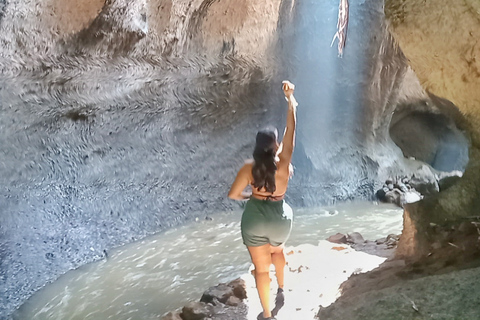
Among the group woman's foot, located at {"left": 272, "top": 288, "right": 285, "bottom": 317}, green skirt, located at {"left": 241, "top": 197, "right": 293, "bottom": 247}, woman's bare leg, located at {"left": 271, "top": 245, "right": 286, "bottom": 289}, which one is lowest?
woman's foot, located at {"left": 272, "top": 288, "right": 285, "bottom": 317}

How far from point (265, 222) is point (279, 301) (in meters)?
0.85

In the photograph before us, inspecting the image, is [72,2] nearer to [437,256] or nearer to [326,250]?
[326,250]

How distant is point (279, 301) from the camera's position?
2.94 meters

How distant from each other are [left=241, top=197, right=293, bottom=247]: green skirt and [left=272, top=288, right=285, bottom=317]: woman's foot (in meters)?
0.64

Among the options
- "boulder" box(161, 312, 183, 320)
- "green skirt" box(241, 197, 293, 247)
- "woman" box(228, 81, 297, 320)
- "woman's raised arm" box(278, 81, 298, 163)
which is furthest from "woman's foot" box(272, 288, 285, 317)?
"woman's raised arm" box(278, 81, 298, 163)

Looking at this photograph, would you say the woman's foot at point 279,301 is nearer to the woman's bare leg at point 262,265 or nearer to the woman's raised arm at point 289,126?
the woman's bare leg at point 262,265

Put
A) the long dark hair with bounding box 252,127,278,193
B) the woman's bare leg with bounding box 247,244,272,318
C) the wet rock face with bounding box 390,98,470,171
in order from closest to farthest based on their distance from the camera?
the long dark hair with bounding box 252,127,278,193 < the woman's bare leg with bounding box 247,244,272,318 < the wet rock face with bounding box 390,98,470,171

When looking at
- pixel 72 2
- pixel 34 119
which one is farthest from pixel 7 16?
pixel 34 119

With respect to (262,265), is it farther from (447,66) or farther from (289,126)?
(447,66)

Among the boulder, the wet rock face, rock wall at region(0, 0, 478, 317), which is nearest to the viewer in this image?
the boulder

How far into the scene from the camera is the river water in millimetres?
3720

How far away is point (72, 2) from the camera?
4512 mm

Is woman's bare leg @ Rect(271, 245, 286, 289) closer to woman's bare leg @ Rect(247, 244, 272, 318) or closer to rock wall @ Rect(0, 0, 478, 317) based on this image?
woman's bare leg @ Rect(247, 244, 272, 318)

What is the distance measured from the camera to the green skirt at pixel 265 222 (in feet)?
7.91
